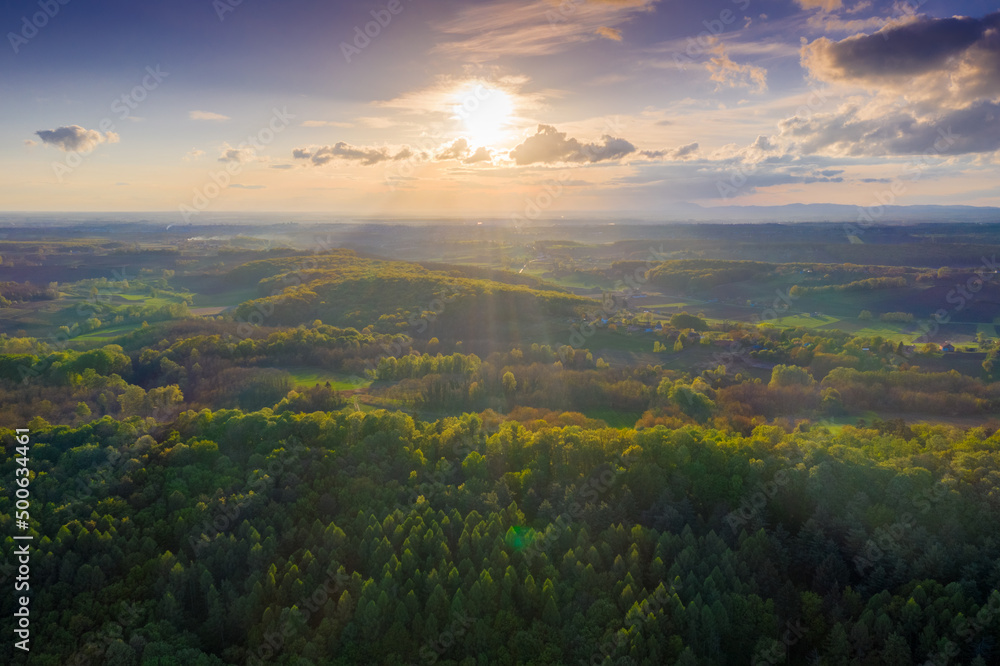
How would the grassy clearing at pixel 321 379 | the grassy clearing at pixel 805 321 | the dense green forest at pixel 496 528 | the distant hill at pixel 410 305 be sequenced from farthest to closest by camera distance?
the grassy clearing at pixel 805 321
the distant hill at pixel 410 305
the grassy clearing at pixel 321 379
the dense green forest at pixel 496 528

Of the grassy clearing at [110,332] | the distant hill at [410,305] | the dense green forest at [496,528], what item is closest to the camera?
the dense green forest at [496,528]

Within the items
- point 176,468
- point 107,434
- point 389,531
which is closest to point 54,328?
point 107,434

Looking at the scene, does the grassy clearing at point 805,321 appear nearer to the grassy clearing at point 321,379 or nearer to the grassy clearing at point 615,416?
the grassy clearing at point 615,416

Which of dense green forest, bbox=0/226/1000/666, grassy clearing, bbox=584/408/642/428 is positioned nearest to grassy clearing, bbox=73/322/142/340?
dense green forest, bbox=0/226/1000/666

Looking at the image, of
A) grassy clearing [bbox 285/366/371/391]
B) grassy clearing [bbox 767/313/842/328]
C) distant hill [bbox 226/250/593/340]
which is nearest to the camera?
grassy clearing [bbox 285/366/371/391]

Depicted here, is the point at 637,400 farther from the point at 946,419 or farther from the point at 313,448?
the point at 313,448

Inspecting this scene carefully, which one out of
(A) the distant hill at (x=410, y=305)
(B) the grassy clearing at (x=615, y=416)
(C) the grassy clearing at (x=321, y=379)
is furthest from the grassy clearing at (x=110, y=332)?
(B) the grassy clearing at (x=615, y=416)

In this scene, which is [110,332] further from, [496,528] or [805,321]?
[805,321]

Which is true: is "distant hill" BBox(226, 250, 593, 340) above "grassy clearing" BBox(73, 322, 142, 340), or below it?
above

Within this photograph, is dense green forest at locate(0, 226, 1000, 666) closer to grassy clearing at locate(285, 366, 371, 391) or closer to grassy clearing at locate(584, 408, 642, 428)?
grassy clearing at locate(584, 408, 642, 428)

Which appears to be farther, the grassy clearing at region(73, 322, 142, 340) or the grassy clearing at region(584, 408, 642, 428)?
the grassy clearing at region(73, 322, 142, 340)

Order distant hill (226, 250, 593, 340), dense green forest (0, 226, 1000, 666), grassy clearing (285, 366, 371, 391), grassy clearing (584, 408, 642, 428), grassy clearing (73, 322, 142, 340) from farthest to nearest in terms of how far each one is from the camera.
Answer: distant hill (226, 250, 593, 340), grassy clearing (73, 322, 142, 340), grassy clearing (285, 366, 371, 391), grassy clearing (584, 408, 642, 428), dense green forest (0, 226, 1000, 666)
